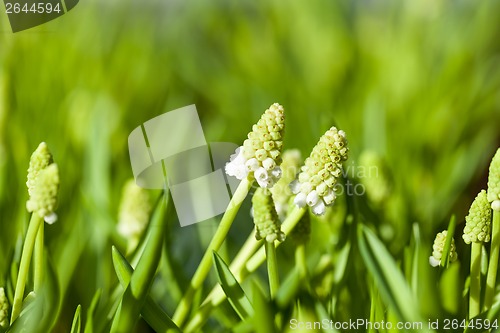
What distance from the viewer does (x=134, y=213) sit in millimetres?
429

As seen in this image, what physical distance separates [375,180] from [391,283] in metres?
0.15

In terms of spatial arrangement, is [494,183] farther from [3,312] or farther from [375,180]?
[3,312]

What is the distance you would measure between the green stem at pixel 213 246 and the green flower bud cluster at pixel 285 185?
5cm

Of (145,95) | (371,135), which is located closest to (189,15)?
(145,95)

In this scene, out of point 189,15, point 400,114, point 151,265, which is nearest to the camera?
point 151,265

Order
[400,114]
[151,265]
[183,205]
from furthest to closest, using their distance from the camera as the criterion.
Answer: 1. [400,114]
2. [183,205]
3. [151,265]

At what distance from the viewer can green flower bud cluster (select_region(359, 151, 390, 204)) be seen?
472mm

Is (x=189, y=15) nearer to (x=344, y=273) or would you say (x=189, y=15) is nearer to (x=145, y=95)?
(x=145, y=95)

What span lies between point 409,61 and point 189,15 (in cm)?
25

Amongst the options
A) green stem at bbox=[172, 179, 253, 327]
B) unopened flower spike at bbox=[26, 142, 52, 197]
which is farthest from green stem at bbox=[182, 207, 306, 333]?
unopened flower spike at bbox=[26, 142, 52, 197]

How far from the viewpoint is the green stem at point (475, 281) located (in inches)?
14.3

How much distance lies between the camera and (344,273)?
40 centimetres

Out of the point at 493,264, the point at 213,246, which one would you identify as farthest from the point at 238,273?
the point at 493,264
